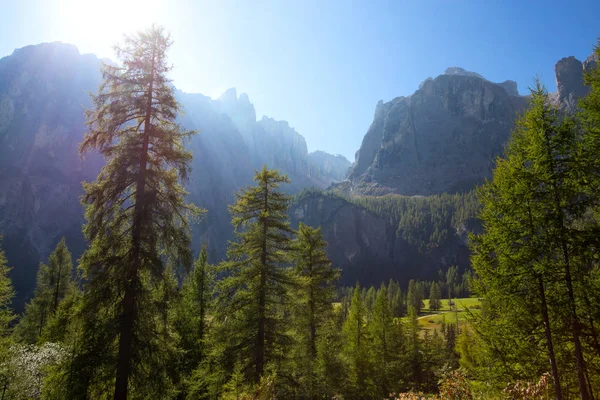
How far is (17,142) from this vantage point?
14300 centimetres

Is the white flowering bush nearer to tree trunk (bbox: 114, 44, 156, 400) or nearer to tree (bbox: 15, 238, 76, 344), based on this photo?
tree trunk (bbox: 114, 44, 156, 400)

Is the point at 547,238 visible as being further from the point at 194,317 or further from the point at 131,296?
the point at 194,317

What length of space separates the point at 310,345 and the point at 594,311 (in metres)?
13.8

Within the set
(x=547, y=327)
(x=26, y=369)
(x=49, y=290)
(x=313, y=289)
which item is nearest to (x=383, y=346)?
(x=313, y=289)

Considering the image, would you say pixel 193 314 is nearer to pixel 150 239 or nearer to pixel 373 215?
pixel 150 239

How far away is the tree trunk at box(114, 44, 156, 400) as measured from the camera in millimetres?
9266

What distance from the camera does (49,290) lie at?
2762 cm

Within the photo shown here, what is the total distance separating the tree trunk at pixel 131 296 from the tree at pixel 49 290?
2302 cm

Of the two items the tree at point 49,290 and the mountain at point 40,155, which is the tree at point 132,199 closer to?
the tree at point 49,290

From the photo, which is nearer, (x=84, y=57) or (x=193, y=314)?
(x=193, y=314)

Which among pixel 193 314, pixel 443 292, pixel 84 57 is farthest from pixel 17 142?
pixel 443 292

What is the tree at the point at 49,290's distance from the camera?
27.4 meters

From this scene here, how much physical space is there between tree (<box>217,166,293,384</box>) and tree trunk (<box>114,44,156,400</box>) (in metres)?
5.25

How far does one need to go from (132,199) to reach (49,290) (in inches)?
981
